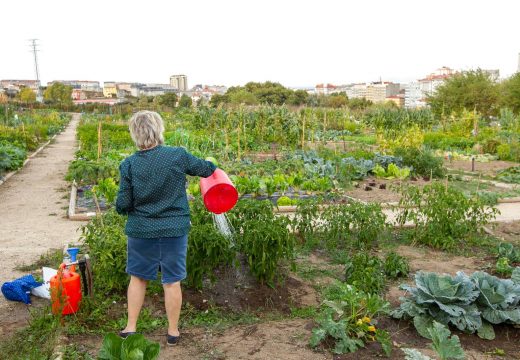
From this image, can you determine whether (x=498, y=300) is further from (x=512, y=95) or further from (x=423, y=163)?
(x=512, y=95)

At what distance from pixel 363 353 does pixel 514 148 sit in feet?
39.4

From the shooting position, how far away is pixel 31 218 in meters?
7.24

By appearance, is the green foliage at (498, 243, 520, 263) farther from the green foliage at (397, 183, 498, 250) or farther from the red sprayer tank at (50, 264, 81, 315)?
the red sprayer tank at (50, 264, 81, 315)

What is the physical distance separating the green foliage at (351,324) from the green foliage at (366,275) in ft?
1.48

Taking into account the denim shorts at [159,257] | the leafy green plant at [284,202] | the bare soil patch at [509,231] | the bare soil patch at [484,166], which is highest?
the denim shorts at [159,257]

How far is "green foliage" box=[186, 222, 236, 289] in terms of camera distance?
3689mm

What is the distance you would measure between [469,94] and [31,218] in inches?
1125

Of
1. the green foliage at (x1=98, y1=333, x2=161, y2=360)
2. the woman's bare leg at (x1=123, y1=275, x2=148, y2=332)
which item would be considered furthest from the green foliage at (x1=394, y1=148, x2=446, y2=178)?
the green foliage at (x1=98, y1=333, x2=161, y2=360)

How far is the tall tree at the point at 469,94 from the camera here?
29.8m

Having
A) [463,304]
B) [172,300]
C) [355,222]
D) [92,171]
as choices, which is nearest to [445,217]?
[355,222]

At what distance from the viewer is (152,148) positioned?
3.12 metres

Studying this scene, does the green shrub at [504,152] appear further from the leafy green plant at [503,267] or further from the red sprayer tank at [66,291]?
the red sprayer tank at [66,291]

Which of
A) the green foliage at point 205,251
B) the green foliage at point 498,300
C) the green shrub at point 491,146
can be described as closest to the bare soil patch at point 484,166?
the green shrub at point 491,146

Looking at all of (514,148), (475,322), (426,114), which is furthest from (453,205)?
(426,114)
